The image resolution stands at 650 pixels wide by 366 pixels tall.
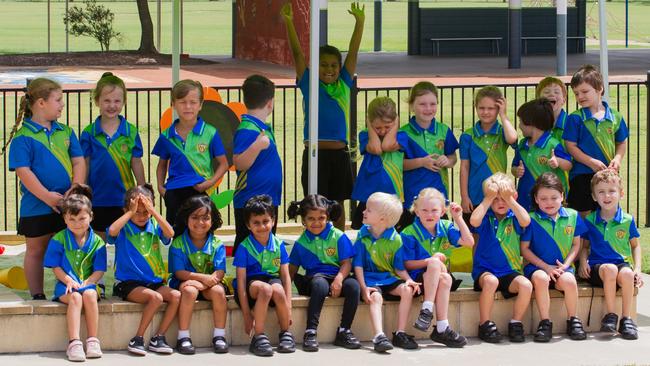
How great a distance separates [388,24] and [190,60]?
80.2 feet

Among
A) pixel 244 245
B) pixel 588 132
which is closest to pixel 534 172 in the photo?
pixel 588 132

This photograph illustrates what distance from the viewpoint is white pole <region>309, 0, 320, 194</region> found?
26.1ft

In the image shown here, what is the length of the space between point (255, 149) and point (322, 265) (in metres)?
0.81

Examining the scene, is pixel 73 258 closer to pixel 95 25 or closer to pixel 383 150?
pixel 383 150

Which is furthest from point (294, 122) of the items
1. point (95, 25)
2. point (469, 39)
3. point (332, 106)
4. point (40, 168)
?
point (95, 25)

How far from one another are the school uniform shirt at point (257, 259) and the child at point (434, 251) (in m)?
0.75

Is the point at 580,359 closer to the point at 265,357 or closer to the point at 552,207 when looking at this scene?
the point at 552,207

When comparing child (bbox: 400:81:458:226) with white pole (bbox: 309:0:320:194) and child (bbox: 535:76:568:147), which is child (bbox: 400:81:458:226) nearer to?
white pole (bbox: 309:0:320:194)

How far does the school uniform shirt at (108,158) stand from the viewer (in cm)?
800

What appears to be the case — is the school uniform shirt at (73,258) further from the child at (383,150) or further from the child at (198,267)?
the child at (383,150)

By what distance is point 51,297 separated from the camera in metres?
7.82

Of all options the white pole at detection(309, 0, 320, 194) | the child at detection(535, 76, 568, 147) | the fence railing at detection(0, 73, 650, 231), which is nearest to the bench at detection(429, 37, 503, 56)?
the fence railing at detection(0, 73, 650, 231)

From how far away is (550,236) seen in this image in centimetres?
776

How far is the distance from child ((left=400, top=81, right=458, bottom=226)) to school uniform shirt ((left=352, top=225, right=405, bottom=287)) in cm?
71
